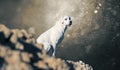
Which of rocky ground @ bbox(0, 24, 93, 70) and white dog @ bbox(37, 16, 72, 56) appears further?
white dog @ bbox(37, 16, 72, 56)

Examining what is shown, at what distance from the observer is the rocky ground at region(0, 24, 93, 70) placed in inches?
81.9

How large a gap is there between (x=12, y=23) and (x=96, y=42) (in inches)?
83.5

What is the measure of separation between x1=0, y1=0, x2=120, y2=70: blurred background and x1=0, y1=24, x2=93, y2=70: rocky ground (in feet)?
12.0

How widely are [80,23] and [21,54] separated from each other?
471cm

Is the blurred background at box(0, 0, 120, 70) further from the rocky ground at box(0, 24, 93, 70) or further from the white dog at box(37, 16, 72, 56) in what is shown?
the rocky ground at box(0, 24, 93, 70)

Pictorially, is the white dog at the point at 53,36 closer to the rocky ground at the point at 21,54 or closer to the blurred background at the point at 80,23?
the blurred background at the point at 80,23

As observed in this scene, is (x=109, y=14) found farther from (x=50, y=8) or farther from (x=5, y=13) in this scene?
(x=5, y=13)

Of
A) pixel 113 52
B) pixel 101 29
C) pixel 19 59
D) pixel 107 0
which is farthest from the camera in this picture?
pixel 107 0

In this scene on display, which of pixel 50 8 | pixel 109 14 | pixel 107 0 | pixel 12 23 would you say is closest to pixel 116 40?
pixel 109 14

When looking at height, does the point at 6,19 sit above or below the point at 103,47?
above

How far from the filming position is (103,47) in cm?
624

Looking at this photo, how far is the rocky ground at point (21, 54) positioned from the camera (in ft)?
6.82

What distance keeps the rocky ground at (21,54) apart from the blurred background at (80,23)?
12.0 ft

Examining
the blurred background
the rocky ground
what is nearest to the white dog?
the blurred background
